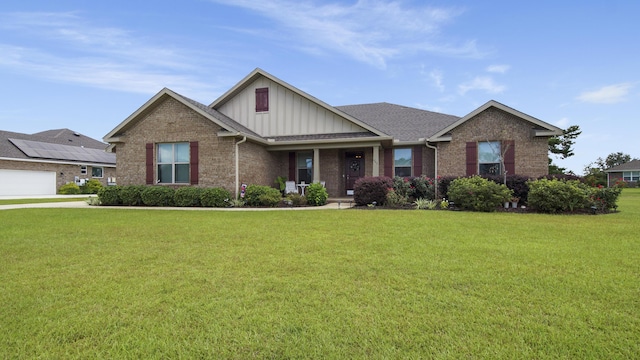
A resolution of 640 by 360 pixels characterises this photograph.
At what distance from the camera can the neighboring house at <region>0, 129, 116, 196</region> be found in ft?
76.1

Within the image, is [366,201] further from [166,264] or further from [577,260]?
[166,264]

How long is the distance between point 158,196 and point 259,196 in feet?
14.7

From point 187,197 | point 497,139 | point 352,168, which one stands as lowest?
point 187,197

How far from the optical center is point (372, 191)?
11750 millimetres

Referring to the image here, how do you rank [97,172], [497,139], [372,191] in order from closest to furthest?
[372,191], [497,139], [97,172]

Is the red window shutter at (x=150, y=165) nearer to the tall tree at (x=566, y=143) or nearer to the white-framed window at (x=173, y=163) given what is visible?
the white-framed window at (x=173, y=163)

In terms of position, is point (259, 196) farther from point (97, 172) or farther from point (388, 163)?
point (97, 172)

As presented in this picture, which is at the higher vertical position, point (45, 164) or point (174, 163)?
point (45, 164)

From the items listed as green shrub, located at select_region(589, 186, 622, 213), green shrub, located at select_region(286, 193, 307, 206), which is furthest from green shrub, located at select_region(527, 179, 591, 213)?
green shrub, located at select_region(286, 193, 307, 206)

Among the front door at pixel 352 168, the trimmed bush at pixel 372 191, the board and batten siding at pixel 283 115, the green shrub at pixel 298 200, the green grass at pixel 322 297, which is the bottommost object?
the green grass at pixel 322 297

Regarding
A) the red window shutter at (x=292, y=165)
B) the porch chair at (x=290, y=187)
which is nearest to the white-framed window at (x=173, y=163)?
the porch chair at (x=290, y=187)

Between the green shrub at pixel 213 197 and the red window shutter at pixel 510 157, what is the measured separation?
12414mm

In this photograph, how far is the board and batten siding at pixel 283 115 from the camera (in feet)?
49.0

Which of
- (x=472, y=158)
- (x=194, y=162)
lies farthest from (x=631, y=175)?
(x=194, y=162)
